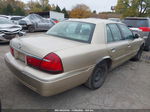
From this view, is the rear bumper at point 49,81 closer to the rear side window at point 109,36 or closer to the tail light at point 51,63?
the tail light at point 51,63

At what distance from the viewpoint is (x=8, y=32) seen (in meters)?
5.88

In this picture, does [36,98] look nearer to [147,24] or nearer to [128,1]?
[147,24]

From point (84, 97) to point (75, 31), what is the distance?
1.45 meters

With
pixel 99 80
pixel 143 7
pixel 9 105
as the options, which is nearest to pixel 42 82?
pixel 9 105

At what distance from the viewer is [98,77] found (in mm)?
2885

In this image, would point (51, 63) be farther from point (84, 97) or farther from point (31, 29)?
point (31, 29)

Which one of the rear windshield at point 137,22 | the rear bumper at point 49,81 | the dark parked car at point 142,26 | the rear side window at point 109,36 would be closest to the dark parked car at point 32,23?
the rear windshield at point 137,22

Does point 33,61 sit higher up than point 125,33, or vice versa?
point 125,33

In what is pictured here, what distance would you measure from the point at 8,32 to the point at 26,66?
15.2 ft

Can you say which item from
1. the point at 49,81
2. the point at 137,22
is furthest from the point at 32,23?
the point at 49,81

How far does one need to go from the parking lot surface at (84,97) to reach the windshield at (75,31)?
3.89ft

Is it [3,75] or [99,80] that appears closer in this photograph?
[99,80]

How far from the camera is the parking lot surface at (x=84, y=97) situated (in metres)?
2.28

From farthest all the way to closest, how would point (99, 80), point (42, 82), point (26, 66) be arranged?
point (99, 80)
point (26, 66)
point (42, 82)
